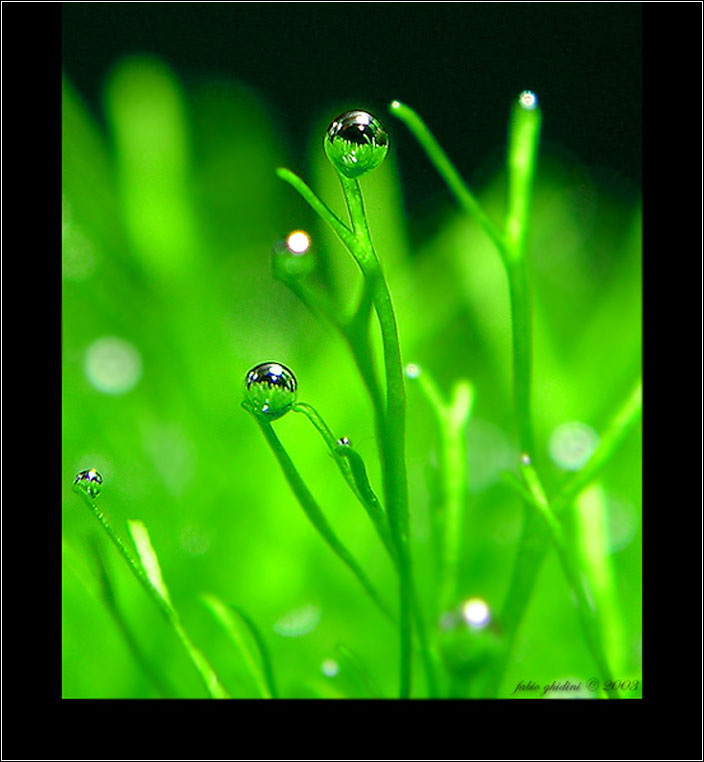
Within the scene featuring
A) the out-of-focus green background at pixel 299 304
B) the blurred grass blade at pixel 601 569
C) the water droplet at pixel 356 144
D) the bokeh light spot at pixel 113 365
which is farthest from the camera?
the bokeh light spot at pixel 113 365

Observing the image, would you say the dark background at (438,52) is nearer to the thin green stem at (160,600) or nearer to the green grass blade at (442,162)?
the green grass blade at (442,162)

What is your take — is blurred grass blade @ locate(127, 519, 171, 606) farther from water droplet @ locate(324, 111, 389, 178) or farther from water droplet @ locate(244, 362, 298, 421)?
water droplet @ locate(324, 111, 389, 178)

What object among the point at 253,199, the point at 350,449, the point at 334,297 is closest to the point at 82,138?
the point at 253,199

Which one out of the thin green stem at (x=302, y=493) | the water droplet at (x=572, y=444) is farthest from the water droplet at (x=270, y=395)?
the water droplet at (x=572, y=444)

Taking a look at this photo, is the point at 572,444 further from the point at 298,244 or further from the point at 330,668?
the point at 298,244

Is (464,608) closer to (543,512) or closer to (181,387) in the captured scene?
(543,512)

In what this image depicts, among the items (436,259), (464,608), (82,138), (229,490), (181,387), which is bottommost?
(464,608)
